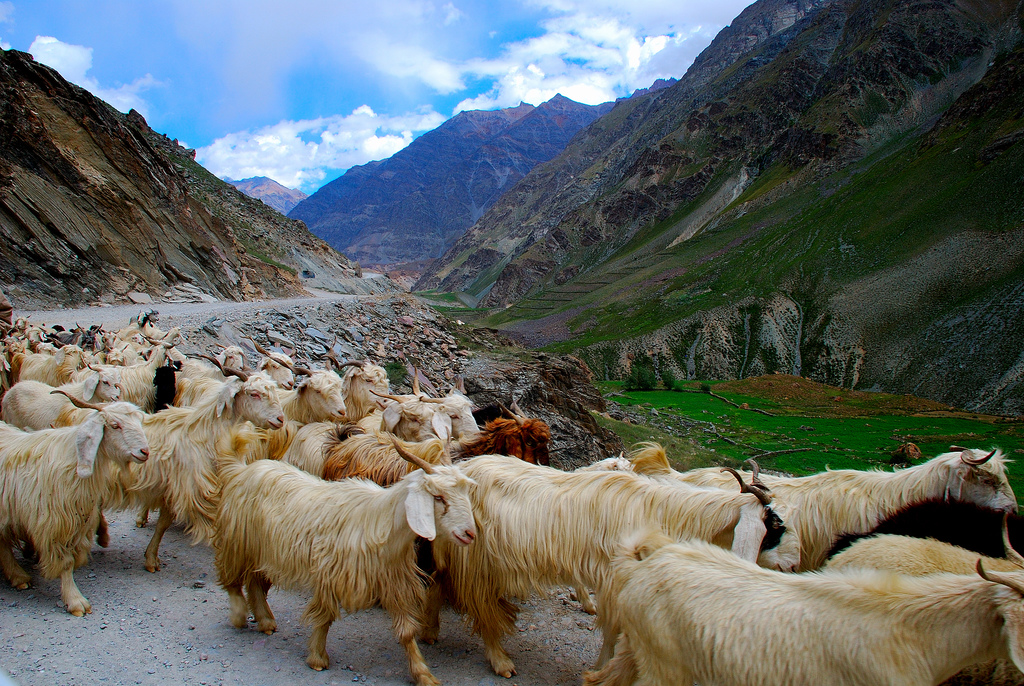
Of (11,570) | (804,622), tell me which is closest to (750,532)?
(804,622)

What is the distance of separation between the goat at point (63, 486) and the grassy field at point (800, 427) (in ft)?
52.6

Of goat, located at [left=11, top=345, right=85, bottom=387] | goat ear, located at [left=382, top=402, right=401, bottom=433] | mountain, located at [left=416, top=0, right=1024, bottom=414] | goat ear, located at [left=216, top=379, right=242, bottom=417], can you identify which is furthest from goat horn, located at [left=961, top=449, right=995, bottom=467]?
mountain, located at [left=416, top=0, right=1024, bottom=414]

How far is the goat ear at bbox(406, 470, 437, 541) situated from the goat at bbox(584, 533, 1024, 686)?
59.1 inches

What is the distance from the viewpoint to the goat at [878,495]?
5.20 meters

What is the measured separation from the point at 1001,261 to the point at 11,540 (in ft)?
215

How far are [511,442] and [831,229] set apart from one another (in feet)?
266

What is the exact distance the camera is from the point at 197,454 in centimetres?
643

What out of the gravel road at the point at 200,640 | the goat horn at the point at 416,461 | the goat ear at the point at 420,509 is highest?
the goat horn at the point at 416,461

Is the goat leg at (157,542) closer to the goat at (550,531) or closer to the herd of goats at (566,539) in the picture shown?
the herd of goats at (566,539)

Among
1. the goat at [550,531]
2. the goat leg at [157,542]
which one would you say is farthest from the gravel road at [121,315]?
the goat at [550,531]

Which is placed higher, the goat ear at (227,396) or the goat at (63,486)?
the goat ear at (227,396)

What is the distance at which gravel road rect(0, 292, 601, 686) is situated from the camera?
173 inches

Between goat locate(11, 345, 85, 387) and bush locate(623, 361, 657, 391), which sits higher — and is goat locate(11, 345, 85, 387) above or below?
above

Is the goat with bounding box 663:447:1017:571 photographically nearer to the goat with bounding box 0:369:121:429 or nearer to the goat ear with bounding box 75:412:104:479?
the goat ear with bounding box 75:412:104:479
